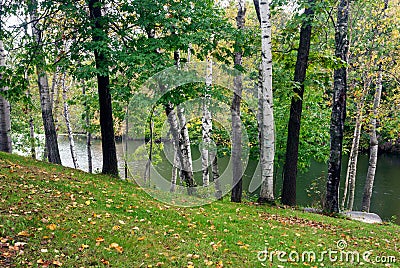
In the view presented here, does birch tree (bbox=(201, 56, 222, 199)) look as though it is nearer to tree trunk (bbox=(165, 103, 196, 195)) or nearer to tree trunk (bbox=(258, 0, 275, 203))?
tree trunk (bbox=(165, 103, 196, 195))

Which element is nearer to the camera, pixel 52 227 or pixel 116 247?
pixel 116 247

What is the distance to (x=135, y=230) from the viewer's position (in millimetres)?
5480

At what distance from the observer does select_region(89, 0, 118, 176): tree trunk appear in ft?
27.8

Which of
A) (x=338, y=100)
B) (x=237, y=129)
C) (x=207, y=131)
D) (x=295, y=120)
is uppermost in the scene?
(x=338, y=100)

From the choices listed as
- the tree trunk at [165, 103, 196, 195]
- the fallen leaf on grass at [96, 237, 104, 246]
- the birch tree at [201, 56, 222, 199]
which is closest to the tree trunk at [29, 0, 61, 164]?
the tree trunk at [165, 103, 196, 195]

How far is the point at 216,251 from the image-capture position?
5160mm

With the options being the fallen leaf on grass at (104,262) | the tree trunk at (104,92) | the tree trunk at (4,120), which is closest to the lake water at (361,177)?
the tree trunk at (104,92)

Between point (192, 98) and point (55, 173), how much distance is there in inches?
160

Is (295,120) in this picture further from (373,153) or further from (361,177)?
(361,177)

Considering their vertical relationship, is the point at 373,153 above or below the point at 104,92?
below

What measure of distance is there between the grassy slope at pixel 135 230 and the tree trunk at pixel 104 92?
5.42 ft

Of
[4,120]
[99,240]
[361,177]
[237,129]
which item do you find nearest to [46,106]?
[4,120]

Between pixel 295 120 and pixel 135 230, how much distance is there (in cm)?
553

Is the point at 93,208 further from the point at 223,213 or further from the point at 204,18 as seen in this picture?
the point at 204,18
